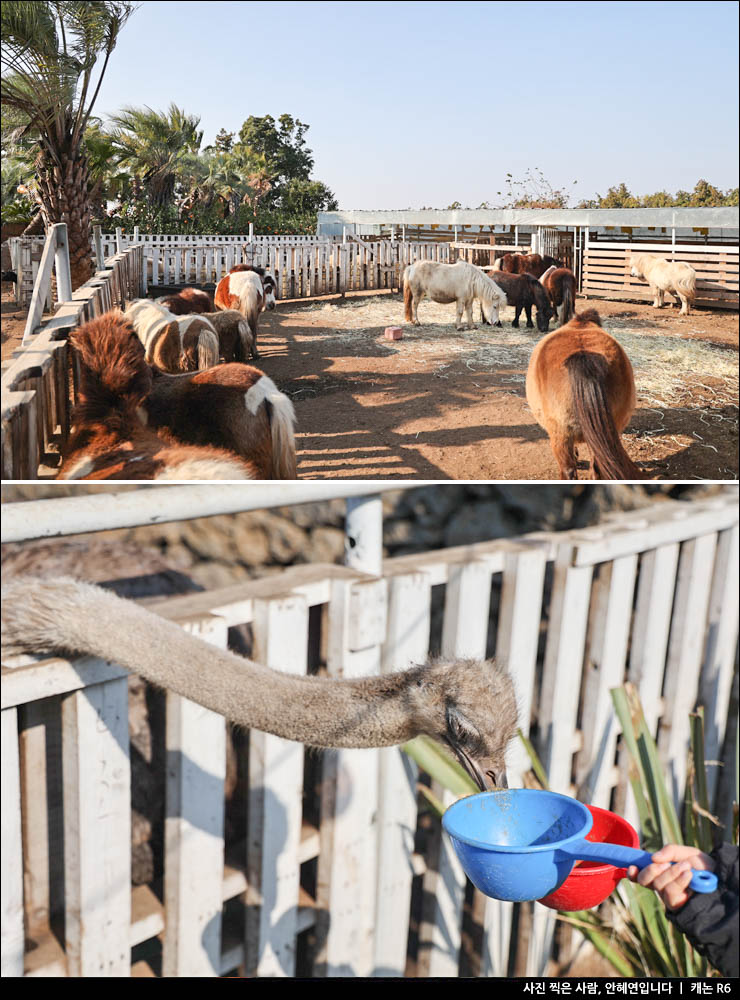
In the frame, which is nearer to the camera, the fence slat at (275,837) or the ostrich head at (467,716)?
the ostrich head at (467,716)

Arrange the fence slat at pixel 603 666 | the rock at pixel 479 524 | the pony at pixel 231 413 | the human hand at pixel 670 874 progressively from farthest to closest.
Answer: the rock at pixel 479 524, the fence slat at pixel 603 666, the pony at pixel 231 413, the human hand at pixel 670 874

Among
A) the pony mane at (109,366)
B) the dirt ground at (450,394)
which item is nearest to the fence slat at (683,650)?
the dirt ground at (450,394)

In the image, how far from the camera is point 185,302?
112cm

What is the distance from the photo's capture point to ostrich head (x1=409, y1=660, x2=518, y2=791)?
605 mm

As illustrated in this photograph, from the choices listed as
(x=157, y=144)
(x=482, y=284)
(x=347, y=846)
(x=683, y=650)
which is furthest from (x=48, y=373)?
(x=683, y=650)

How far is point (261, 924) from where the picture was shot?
4.15 ft

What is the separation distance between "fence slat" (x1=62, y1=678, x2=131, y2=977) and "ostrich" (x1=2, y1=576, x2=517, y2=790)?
0.44ft

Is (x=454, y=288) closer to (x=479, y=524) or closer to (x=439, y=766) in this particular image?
(x=439, y=766)

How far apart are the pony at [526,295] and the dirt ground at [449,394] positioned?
0.02 meters

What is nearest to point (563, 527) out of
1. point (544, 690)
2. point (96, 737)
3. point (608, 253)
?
point (544, 690)

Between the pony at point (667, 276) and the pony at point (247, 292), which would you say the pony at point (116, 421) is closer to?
the pony at point (247, 292)

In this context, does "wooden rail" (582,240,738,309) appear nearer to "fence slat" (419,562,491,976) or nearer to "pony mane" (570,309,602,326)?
"pony mane" (570,309,602,326)

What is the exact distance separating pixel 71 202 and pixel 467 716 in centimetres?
78

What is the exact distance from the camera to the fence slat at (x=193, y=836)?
113cm
